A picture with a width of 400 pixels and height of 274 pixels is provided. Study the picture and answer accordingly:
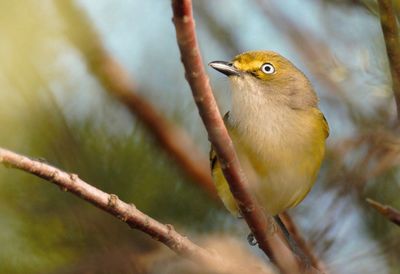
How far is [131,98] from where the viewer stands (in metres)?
2.13

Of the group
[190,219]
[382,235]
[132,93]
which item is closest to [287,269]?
[190,219]

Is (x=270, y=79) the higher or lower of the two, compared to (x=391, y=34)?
higher

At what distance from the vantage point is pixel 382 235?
217 cm

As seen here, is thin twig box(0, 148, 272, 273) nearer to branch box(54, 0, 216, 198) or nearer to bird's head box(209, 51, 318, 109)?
branch box(54, 0, 216, 198)

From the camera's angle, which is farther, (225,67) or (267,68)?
(267,68)

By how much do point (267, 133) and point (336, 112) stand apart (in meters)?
0.28

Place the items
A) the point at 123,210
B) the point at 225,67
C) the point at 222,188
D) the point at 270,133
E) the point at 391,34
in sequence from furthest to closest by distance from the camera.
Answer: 1. the point at 270,133
2. the point at 225,67
3. the point at 222,188
4. the point at 391,34
5. the point at 123,210

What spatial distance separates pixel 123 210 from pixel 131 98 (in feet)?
2.07

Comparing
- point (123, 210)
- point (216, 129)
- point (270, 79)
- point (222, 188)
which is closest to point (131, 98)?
point (222, 188)

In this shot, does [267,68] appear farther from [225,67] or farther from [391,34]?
[391,34]

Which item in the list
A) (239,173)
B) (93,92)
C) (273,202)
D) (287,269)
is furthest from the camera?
(273,202)

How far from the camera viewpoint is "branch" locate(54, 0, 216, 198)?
205 cm

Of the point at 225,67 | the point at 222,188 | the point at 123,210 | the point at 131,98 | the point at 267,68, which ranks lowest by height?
the point at 123,210

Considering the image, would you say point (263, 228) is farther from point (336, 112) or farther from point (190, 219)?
point (336, 112)
